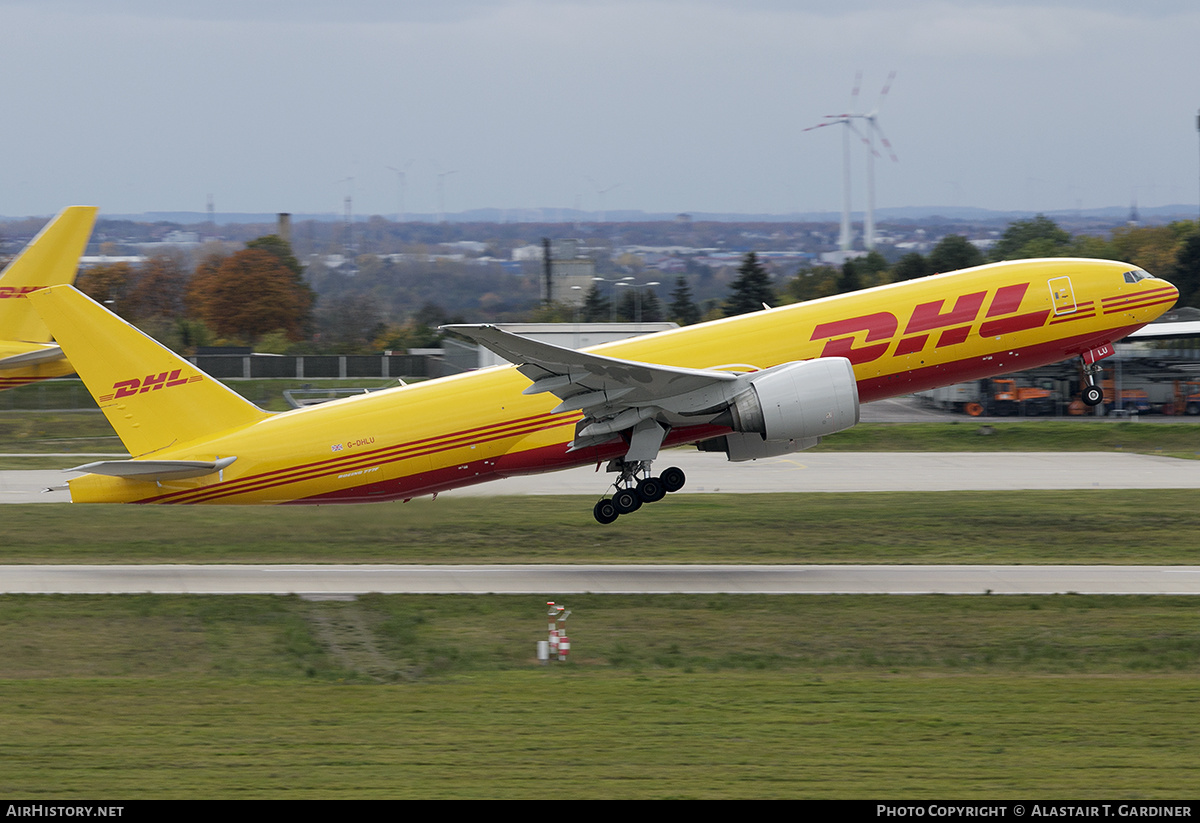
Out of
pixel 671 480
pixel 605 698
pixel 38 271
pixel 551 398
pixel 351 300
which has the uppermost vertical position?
pixel 38 271

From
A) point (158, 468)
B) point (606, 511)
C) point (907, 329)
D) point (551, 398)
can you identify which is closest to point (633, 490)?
point (606, 511)

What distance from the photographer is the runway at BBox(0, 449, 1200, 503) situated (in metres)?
44.3

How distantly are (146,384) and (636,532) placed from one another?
14.5 meters

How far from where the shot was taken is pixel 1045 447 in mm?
57062

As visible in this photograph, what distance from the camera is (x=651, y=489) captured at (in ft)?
99.8

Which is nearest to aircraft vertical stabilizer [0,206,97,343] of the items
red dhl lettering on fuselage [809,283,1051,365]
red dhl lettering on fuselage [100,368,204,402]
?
red dhl lettering on fuselage [100,368,204,402]

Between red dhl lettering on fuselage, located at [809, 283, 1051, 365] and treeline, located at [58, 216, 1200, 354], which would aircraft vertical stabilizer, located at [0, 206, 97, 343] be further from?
treeline, located at [58, 216, 1200, 354]

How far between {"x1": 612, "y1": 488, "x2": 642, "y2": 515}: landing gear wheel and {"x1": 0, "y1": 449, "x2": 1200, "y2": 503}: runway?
11412mm

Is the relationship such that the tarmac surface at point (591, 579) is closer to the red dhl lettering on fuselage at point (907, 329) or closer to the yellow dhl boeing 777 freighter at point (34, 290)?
the yellow dhl boeing 777 freighter at point (34, 290)

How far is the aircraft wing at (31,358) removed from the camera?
30.8 m

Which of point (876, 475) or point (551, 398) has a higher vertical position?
point (551, 398)

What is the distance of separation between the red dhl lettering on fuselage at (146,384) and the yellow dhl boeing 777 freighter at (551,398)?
30 millimetres

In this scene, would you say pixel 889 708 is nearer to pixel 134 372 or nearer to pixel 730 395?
pixel 730 395

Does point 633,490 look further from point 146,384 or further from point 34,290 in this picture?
point 34,290
